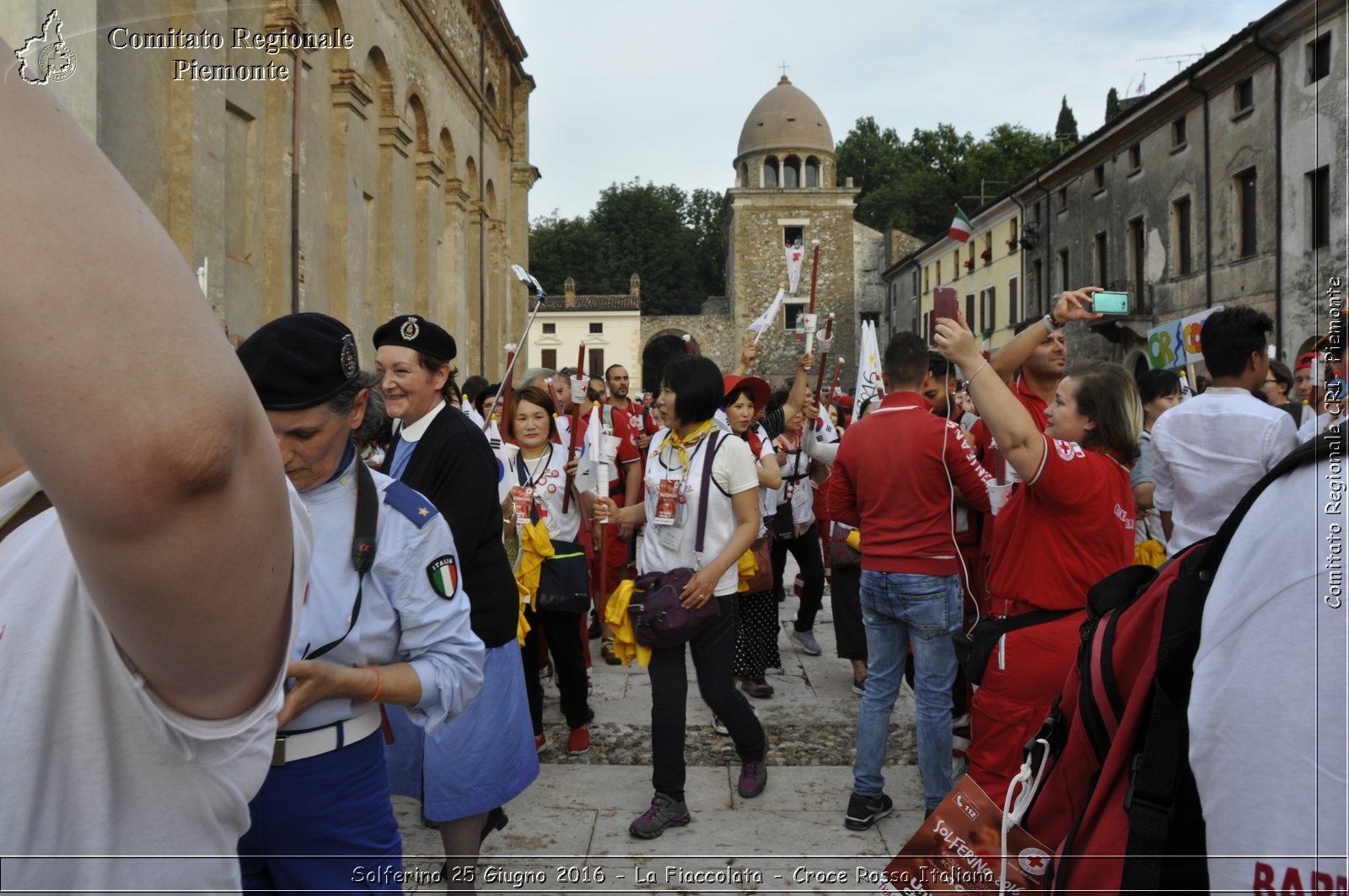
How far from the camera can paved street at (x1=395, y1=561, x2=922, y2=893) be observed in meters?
4.24

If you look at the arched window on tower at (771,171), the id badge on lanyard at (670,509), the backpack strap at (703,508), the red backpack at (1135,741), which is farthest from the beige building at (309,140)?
the arched window on tower at (771,171)

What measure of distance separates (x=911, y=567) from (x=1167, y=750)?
11.3 feet

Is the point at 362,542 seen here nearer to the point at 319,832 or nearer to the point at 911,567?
the point at 319,832

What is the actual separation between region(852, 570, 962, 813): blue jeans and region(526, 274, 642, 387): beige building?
5705cm

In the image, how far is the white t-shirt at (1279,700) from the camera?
3.09ft

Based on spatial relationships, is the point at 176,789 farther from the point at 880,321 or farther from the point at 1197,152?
the point at 880,321

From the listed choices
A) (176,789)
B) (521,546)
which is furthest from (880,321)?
(176,789)

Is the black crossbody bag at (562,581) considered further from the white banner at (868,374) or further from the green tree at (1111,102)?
the green tree at (1111,102)

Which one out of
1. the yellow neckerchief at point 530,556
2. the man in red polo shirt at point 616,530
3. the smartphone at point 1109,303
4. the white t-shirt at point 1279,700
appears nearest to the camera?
the white t-shirt at point 1279,700

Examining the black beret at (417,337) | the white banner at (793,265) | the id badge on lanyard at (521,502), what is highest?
the white banner at (793,265)

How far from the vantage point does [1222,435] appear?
4.08 metres

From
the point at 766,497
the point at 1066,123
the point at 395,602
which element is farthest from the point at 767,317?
the point at 1066,123

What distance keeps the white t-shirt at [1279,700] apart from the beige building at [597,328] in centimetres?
6076

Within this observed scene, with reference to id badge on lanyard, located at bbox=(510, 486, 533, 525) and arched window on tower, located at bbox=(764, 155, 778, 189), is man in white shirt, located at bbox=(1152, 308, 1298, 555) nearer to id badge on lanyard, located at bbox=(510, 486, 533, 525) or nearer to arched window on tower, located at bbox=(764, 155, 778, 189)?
id badge on lanyard, located at bbox=(510, 486, 533, 525)
